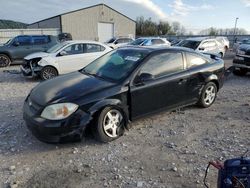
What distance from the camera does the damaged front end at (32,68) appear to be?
9.10 meters

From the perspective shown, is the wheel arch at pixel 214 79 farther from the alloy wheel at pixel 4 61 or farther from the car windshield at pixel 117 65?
the alloy wheel at pixel 4 61

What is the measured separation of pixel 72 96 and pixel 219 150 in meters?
2.46

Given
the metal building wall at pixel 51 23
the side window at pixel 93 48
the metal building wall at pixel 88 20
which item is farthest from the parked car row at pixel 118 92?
the metal building wall at pixel 51 23

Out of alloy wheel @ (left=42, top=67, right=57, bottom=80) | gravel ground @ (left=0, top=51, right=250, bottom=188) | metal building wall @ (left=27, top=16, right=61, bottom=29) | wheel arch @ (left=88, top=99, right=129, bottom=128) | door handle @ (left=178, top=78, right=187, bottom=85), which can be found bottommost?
gravel ground @ (left=0, top=51, right=250, bottom=188)

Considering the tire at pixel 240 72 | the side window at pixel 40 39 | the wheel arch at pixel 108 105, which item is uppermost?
the side window at pixel 40 39

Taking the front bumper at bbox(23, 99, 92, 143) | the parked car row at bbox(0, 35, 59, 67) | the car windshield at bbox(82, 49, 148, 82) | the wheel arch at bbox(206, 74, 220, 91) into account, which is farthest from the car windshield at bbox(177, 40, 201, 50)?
the front bumper at bbox(23, 99, 92, 143)

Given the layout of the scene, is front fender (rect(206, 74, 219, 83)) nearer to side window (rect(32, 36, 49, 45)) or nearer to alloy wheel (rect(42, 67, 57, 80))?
alloy wheel (rect(42, 67, 57, 80))

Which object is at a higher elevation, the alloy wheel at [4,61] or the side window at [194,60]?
the side window at [194,60]

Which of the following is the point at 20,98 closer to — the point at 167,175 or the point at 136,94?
the point at 136,94

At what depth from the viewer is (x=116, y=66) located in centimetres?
476

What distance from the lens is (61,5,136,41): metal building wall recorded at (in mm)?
33500

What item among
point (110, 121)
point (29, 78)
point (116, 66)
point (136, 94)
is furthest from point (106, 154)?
point (29, 78)

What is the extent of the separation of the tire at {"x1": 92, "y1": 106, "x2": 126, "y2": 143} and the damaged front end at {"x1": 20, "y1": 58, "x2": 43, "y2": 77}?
19.0ft

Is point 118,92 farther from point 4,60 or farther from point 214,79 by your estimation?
point 4,60
